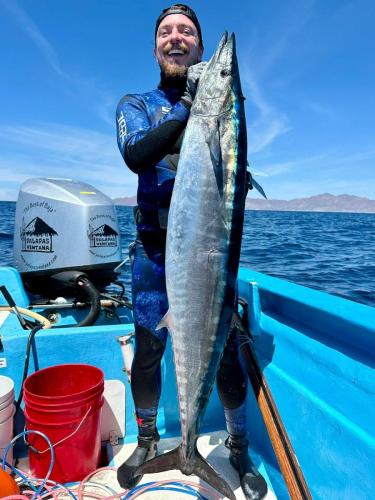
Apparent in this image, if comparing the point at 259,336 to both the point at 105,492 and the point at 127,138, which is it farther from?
the point at 127,138

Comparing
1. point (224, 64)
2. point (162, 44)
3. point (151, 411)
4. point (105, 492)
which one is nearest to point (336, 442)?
point (151, 411)

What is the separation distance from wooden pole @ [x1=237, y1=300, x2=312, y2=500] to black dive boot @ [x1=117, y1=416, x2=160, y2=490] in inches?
30.0

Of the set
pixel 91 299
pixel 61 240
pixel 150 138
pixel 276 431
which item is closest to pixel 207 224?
pixel 150 138

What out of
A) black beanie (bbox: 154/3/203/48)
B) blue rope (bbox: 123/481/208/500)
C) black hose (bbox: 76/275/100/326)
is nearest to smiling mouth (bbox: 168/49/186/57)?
black beanie (bbox: 154/3/203/48)

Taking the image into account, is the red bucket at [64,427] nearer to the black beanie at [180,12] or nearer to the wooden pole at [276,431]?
the wooden pole at [276,431]

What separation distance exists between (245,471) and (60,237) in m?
3.47

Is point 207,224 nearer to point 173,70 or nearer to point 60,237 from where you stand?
point 173,70

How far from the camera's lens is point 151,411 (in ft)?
8.55

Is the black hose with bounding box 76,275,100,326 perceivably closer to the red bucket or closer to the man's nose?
the red bucket

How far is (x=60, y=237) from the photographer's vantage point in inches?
193

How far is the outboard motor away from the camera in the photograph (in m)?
4.87

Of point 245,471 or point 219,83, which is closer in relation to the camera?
point 219,83

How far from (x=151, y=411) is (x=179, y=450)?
43 cm

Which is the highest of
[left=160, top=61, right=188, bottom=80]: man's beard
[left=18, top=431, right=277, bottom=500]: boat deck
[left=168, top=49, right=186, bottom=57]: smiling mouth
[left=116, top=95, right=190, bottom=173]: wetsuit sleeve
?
[left=168, top=49, right=186, bottom=57]: smiling mouth
